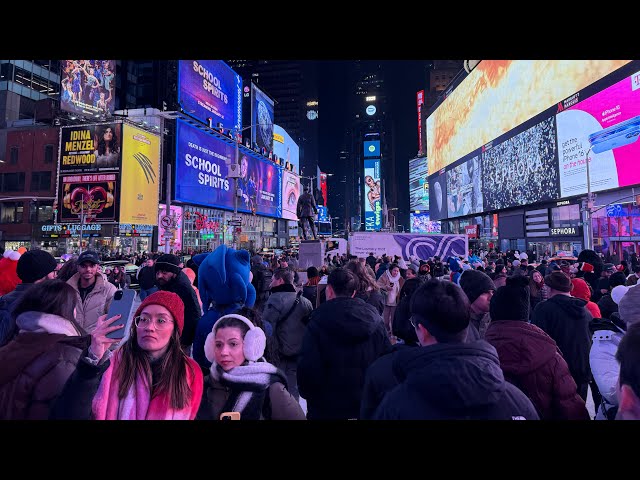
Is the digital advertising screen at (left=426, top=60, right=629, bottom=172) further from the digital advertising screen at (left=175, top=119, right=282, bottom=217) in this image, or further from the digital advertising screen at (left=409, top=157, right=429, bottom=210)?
the digital advertising screen at (left=175, top=119, right=282, bottom=217)

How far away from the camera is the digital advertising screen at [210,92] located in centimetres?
4816

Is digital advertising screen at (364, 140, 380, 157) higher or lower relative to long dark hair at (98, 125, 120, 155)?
higher

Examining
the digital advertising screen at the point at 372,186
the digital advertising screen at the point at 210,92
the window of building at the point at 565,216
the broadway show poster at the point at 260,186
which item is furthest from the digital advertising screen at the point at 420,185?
the window of building at the point at 565,216

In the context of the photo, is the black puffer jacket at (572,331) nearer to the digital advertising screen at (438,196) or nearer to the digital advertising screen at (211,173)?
the digital advertising screen at (211,173)

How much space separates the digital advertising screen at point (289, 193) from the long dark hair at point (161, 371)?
77.9 meters

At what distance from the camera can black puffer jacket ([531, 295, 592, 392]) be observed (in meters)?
3.54

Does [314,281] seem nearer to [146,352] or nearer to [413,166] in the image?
[146,352]

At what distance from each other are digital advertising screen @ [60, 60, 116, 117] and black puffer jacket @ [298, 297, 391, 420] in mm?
44466

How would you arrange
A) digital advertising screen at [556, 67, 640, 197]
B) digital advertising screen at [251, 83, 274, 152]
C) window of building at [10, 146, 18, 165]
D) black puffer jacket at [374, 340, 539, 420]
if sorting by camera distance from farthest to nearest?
digital advertising screen at [251, 83, 274, 152] → window of building at [10, 146, 18, 165] → digital advertising screen at [556, 67, 640, 197] → black puffer jacket at [374, 340, 539, 420]

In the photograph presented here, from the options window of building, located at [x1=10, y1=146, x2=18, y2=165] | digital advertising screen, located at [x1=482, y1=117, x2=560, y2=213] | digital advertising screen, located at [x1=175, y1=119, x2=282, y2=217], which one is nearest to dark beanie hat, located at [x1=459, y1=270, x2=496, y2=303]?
digital advertising screen, located at [x1=175, y1=119, x2=282, y2=217]

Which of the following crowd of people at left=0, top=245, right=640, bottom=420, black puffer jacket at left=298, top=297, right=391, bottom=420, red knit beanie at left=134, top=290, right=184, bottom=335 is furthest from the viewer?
black puffer jacket at left=298, top=297, right=391, bottom=420

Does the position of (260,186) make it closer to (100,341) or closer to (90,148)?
(90,148)

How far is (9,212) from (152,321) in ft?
173

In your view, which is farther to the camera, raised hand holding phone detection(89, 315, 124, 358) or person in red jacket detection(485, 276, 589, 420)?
person in red jacket detection(485, 276, 589, 420)
